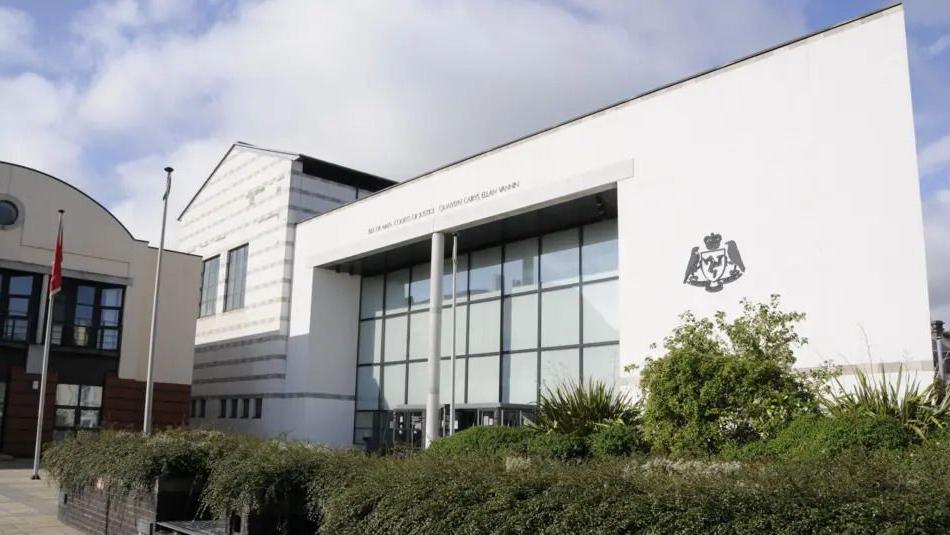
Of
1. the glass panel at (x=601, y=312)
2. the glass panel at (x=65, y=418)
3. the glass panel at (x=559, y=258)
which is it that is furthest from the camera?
the glass panel at (x=65, y=418)

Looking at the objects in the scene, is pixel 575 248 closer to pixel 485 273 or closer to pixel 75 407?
pixel 485 273

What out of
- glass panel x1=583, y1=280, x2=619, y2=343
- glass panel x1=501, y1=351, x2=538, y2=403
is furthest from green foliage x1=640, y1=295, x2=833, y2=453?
glass panel x1=501, y1=351, x2=538, y2=403

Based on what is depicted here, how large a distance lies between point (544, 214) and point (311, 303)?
39.2ft

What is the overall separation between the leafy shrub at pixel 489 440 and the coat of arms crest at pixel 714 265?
4.91m

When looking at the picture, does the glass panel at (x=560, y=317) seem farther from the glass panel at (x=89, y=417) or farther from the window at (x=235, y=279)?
the glass panel at (x=89, y=417)

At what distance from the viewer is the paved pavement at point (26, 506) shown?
14.4 m

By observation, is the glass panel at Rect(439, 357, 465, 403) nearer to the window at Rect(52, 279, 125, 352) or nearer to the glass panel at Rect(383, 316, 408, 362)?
the glass panel at Rect(383, 316, 408, 362)

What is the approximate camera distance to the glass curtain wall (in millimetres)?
23250

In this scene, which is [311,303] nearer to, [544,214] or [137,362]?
[137,362]

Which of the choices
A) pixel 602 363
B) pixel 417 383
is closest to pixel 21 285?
pixel 417 383

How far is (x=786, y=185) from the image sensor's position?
17.0 m

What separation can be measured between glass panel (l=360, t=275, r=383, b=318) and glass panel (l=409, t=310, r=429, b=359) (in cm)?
235

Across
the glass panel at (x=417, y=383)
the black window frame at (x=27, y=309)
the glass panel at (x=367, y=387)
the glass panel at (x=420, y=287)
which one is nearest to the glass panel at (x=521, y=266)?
the glass panel at (x=420, y=287)

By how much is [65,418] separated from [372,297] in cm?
1187
